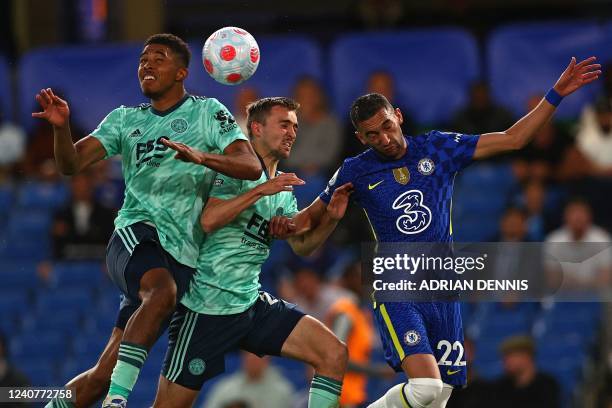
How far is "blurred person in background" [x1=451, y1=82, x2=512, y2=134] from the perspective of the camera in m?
13.4

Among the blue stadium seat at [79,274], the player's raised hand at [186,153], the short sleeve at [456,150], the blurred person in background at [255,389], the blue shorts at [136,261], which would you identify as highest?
the player's raised hand at [186,153]

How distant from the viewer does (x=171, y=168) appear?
830 cm

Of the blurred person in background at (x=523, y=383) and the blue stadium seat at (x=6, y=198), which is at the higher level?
the blue stadium seat at (x=6, y=198)

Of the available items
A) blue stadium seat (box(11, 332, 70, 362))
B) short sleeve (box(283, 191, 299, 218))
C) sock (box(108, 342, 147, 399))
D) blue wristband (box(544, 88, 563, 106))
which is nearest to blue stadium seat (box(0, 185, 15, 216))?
blue stadium seat (box(11, 332, 70, 362))

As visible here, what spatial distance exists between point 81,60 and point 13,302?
10.4ft

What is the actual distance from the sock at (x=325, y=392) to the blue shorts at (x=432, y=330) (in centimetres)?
38

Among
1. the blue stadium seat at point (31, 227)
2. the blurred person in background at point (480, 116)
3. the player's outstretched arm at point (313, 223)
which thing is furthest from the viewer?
the blue stadium seat at point (31, 227)

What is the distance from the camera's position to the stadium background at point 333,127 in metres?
12.9

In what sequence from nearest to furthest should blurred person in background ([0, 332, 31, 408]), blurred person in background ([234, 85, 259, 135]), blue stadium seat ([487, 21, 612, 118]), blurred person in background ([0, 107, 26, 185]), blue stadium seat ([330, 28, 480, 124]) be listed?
blurred person in background ([0, 332, 31, 408]) < blurred person in background ([234, 85, 259, 135]) < blue stadium seat ([487, 21, 612, 118]) < blue stadium seat ([330, 28, 480, 124]) < blurred person in background ([0, 107, 26, 185])

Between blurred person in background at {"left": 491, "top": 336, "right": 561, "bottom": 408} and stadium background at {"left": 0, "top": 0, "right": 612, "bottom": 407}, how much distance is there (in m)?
0.46

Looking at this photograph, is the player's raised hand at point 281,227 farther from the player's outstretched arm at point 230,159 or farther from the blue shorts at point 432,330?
the blue shorts at point 432,330

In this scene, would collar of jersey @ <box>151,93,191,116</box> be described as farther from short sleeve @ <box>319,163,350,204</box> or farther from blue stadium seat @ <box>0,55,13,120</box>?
blue stadium seat @ <box>0,55,13,120</box>

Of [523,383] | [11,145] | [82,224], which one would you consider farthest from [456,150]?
[11,145]

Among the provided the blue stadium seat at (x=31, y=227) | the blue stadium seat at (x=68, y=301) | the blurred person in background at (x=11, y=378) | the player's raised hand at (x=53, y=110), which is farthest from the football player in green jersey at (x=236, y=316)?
the blue stadium seat at (x=31, y=227)
